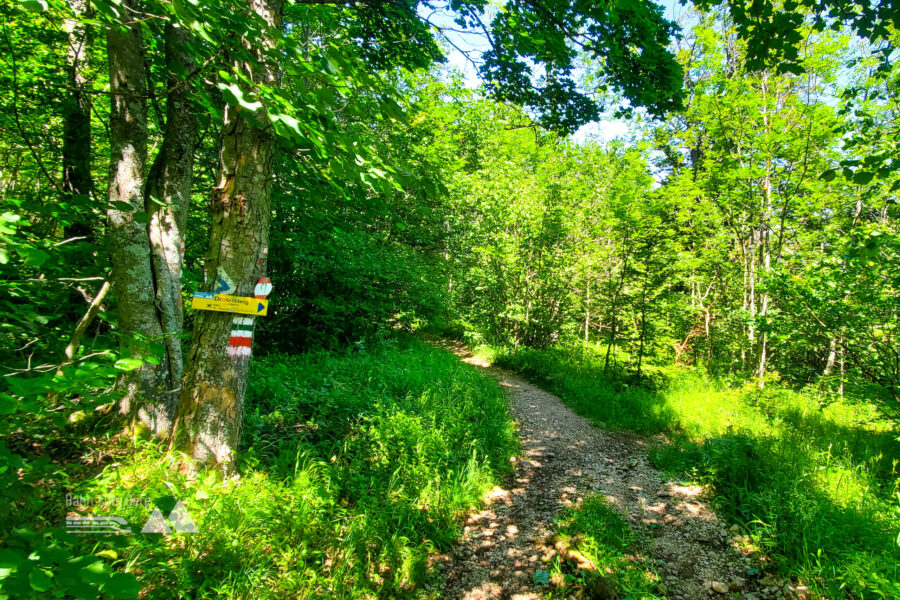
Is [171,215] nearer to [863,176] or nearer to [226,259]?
[226,259]

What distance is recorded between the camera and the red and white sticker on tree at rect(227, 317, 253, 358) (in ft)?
8.59

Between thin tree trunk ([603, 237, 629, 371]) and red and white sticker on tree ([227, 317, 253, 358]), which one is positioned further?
thin tree trunk ([603, 237, 629, 371])

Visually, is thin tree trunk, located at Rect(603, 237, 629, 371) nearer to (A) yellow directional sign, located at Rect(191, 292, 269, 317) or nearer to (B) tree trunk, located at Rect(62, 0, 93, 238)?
(A) yellow directional sign, located at Rect(191, 292, 269, 317)

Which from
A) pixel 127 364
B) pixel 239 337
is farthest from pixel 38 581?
pixel 239 337

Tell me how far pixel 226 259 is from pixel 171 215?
122cm

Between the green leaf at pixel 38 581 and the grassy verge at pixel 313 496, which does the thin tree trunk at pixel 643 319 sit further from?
the green leaf at pixel 38 581

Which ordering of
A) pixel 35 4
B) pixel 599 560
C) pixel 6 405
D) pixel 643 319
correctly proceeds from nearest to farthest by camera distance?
1. pixel 6 405
2. pixel 35 4
3. pixel 599 560
4. pixel 643 319

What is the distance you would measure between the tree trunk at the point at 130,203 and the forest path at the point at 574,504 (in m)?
3.21

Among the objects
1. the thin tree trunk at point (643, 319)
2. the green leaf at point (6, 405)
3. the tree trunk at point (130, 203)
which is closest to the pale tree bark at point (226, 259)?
the tree trunk at point (130, 203)

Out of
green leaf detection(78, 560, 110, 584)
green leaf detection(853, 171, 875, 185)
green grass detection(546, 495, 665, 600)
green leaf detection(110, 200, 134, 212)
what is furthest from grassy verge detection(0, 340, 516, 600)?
green leaf detection(853, 171, 875, 185)

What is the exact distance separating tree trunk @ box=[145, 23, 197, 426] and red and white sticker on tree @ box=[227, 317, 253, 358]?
94cm

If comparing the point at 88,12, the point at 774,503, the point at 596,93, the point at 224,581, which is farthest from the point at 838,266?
the point at 88,12

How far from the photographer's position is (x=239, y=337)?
2.64 m

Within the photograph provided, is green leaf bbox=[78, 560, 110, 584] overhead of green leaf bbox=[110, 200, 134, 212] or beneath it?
beneath
